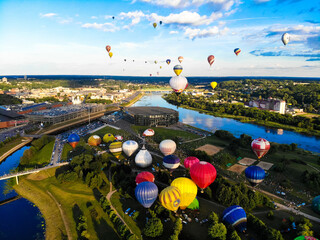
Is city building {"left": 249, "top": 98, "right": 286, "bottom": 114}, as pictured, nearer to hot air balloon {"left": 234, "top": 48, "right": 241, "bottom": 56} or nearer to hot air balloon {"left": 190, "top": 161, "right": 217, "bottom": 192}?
hot air balloon {"left": 234, "top": 48, "right": 241, "bottom": 56}

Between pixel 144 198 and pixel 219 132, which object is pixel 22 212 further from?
pixel 219 132

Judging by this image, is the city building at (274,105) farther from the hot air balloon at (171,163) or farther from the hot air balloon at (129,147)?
the hot air balloon at (129,147)

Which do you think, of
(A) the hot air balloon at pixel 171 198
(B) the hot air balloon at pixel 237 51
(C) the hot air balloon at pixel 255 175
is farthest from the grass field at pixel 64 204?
(B) the hot air balloon at pixel 237 51

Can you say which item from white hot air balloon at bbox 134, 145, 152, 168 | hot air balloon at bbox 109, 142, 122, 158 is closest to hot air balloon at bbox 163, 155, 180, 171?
white hot air balloon at bbox 134, 145, 152, 168

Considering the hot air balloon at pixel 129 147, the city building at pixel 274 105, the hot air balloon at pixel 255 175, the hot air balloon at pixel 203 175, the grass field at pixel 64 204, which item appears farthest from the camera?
the city building at pixel 274 105

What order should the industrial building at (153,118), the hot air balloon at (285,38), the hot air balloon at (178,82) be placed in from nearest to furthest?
the hot air balloon at (285,38)
the hot air balloon at (178,82)
the industrial building at (153,118)

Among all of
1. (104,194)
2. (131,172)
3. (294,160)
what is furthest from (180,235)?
(294,160)

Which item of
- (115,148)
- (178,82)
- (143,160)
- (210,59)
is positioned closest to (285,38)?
(210,59)
